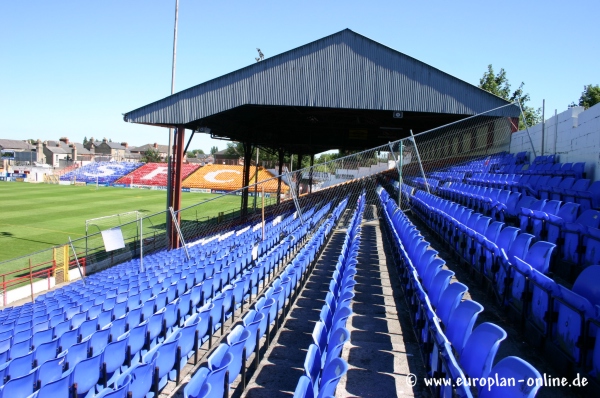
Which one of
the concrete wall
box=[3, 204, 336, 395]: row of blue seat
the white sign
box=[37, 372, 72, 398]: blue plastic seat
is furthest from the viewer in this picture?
the white sign

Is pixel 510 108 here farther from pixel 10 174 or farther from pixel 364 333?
pixel 10 174

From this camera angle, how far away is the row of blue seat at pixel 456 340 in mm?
2312

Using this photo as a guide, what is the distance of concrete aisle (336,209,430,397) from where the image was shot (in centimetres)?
381

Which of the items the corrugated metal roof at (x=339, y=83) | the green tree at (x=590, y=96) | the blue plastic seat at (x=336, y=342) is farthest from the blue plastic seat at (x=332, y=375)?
the green tree at (x=590, y=96)

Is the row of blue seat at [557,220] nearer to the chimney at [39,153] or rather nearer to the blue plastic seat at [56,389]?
the blue plastic seat at [56,389]

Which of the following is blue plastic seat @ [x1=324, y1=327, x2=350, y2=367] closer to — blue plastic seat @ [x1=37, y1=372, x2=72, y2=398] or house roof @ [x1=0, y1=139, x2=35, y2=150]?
blue plastic seat @ [x1=37, y1=372, x2=72, y2=398]

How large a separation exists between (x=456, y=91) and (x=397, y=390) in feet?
39.7

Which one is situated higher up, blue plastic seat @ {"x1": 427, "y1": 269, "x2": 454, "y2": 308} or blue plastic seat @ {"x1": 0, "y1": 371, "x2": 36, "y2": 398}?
blue plastic seat @ {"x1": 427, "y1": 269, "x2": 454, "y2": 308}

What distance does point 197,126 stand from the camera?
16.5 m

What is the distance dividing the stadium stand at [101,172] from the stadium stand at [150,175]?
1591mm

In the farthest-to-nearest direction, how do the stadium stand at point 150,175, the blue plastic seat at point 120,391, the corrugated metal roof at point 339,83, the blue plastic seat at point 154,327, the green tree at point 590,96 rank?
the stadium stand at point 150,175 → the green tree at point 590,96 → the corrugated metal roof at point 339,83 → the blue plastic seat at point 154,327 → the blue plastic seat at point 120,391

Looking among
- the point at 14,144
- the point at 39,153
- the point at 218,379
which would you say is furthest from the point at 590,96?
the point at 14,144

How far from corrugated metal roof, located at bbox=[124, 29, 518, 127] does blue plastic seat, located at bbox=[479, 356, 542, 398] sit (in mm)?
12637

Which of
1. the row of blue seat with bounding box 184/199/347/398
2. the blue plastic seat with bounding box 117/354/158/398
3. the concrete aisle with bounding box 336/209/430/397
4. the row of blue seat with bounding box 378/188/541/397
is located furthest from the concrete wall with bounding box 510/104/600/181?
the blue plastic seat with bounding box 117/354/158/398
